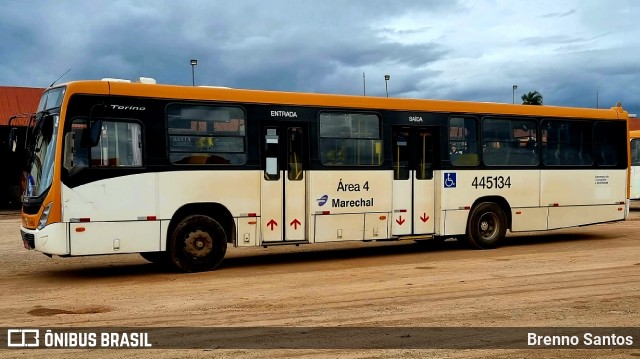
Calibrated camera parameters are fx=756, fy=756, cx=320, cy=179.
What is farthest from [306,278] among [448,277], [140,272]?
[140,272]

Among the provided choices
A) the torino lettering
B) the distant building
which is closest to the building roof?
the distant building

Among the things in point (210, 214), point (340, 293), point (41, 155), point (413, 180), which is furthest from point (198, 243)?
point (413, 180)

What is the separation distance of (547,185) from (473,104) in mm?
2775

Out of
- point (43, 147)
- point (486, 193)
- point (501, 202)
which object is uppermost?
point (43, 147)

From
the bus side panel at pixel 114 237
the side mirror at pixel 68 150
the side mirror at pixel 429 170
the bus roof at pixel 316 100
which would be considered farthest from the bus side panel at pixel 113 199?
the side mirror at pixel 429 170

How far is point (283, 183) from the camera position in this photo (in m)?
14.1

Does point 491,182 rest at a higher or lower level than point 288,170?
lower

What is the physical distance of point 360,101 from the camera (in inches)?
590

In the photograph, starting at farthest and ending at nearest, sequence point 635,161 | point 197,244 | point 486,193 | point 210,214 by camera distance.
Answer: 1. point 635,161
2. point 486,193
3. point 210,214
4. point 197,244

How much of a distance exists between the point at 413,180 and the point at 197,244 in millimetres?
4907

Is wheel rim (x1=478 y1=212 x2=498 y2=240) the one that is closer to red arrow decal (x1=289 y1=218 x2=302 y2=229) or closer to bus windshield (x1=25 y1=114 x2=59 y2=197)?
red arrow decal (x1=289 y1=218 x2=302 y2=229)

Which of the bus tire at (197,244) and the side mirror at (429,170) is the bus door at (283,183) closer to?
the bus tire at (197,244)

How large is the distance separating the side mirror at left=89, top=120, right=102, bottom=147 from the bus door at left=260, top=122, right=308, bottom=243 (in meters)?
3.03

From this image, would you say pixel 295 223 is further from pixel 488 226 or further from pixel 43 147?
pixel 488 226
